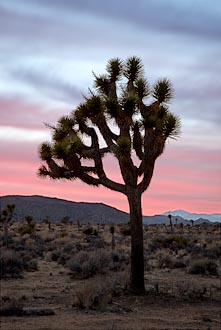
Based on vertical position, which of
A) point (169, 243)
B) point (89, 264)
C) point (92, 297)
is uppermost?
point (169, 243)

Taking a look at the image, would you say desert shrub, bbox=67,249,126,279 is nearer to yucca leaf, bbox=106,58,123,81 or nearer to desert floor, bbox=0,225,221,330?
desert floor, bbox=0,225,221,330

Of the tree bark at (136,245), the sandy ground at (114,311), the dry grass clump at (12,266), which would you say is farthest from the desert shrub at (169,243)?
the tree bark at (136,245)

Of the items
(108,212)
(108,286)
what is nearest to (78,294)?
(108,286)

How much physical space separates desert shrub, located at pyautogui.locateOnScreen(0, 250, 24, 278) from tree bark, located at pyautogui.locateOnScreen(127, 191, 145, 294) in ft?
17.7

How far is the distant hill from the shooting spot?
427 feet

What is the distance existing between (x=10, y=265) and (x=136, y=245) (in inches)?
244

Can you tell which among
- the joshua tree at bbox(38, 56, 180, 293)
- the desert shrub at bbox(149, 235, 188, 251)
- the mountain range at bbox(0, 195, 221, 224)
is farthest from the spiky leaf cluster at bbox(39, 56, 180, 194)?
the mountain range at bbox(0, 195, 221, 224)

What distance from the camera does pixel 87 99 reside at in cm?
1641

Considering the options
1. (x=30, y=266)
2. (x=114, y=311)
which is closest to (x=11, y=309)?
(x=114, y=311)

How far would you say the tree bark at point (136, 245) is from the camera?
16031 millimetres

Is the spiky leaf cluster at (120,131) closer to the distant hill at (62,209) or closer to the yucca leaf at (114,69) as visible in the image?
the yucca leaf at (114,69)

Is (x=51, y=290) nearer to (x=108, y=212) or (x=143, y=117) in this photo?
(x=143, y=117)

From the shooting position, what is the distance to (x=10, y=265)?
20.7 metres

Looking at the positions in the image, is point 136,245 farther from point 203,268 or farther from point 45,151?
point 203,268
